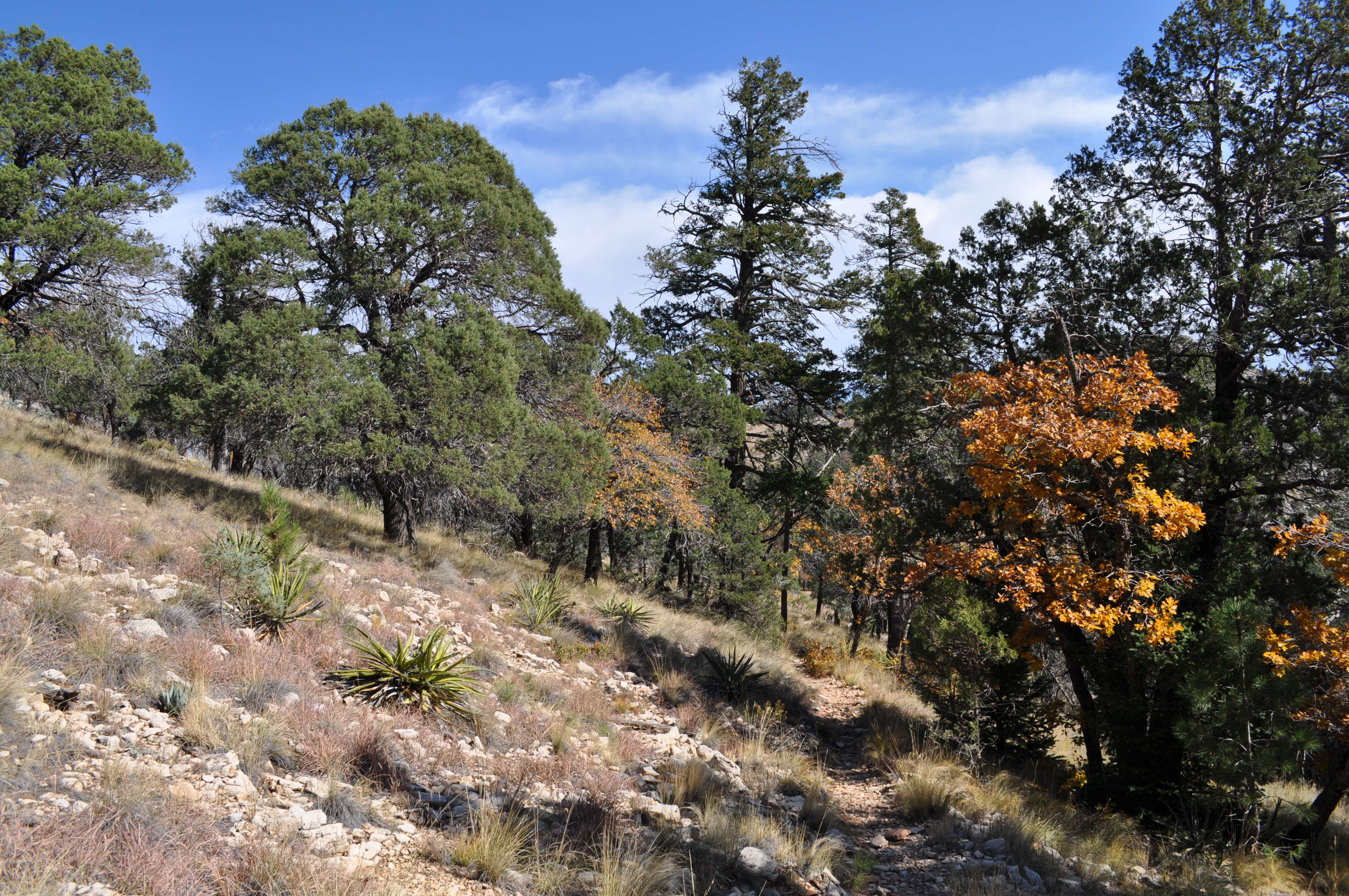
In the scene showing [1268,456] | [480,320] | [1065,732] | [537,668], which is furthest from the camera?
[480,320]

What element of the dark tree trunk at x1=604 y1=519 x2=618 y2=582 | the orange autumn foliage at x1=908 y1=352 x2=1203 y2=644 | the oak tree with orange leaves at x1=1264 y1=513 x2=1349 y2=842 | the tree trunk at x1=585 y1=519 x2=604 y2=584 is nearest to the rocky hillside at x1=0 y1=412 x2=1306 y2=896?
the oak tree with orange leaves at x1=1264 y1=513 x2=1349 y2=842

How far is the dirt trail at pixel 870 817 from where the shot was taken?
20.4ft

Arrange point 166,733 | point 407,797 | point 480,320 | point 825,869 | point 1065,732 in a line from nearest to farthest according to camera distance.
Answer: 1. point 166,733
2. point 407,797
3. point 825,869
4. point 1065,732
5. point 480,320

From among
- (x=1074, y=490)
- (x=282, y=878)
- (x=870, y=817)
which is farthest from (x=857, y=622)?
(x=282, y=878)

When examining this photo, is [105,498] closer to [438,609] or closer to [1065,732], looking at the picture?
[438,609]

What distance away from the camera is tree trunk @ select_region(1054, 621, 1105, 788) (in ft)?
32.4

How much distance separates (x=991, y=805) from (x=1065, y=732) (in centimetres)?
535

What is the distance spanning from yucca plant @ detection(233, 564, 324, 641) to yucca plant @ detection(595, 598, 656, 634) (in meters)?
6.54

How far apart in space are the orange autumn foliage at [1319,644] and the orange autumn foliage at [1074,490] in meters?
0.91

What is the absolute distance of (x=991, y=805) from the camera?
809 centimetres

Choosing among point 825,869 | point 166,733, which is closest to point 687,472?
point 825,869

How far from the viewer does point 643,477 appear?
15633 millimetres

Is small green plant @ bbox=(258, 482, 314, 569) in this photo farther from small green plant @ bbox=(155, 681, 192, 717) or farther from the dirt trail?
the dirt trail

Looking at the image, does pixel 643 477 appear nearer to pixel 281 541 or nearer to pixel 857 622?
pixel 281 541
